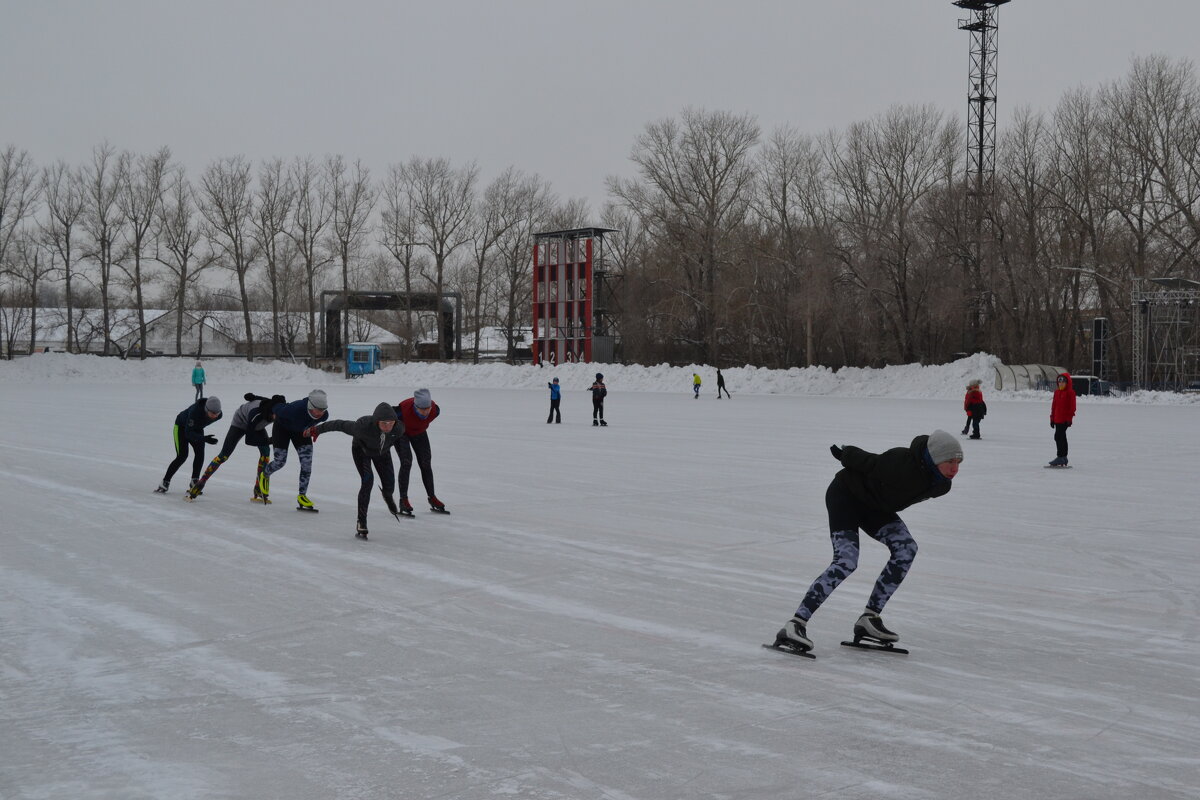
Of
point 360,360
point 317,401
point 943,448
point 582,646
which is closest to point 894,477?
point 943,448

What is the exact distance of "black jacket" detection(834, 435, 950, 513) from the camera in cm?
546

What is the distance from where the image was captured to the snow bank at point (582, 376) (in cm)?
4309

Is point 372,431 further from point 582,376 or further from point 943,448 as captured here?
point 582,376

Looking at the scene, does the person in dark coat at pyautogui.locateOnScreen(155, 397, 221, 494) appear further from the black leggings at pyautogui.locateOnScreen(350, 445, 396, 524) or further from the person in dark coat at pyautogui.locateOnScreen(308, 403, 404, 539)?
the black leggings at pyautogui.locateOnScreen(350, 445, 396, 524)

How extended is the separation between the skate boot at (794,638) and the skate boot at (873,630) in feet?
1.10

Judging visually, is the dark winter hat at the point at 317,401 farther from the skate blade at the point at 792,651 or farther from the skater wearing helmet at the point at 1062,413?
the skater wearing helmet at the point at 1062,413

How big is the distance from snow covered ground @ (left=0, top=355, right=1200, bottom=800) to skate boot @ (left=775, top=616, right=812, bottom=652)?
0.13 m

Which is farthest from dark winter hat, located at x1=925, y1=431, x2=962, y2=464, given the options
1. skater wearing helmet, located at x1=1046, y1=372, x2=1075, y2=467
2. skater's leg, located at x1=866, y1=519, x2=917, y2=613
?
skater wearing helmet, located at x1=1046, y1=372, x2=1075, y2=467

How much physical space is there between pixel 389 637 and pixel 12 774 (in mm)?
2346

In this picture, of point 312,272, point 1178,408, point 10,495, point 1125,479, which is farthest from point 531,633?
point 312,272

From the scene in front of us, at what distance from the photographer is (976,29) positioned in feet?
168

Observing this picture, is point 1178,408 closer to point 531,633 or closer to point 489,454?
point 489,454

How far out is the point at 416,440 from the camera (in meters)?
10.8

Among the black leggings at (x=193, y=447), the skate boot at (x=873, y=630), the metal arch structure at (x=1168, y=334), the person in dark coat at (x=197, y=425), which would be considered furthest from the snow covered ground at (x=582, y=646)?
the metal arch structure at (x=1168, y=334)
